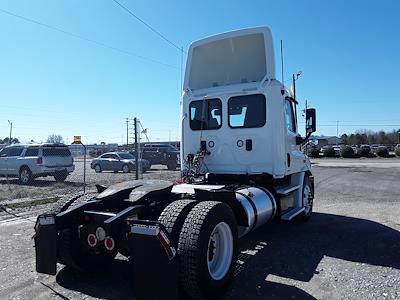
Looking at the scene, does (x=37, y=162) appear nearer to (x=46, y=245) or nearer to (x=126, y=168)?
(x=126, y=168)

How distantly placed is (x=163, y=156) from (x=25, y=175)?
13.2 meters

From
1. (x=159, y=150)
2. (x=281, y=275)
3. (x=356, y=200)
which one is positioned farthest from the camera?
(x=159, y=150)

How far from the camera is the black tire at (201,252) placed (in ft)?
13.8

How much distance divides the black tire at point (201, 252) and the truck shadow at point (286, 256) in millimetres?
330

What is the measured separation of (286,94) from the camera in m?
7.98

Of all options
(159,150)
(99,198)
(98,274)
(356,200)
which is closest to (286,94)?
(99,198)

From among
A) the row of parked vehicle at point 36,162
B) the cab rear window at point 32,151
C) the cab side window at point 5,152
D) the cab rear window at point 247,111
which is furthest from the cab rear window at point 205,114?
the cab side window at point 5,152

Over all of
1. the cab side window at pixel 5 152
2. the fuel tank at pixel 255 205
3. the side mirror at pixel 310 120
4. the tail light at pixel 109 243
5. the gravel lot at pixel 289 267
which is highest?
the side mirror at pixel 310 120

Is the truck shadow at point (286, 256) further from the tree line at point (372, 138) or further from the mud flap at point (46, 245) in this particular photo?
the tree line at point (372, 138)

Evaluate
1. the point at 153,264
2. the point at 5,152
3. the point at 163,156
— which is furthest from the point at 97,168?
the point at 153,264

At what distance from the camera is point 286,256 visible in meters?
6.32

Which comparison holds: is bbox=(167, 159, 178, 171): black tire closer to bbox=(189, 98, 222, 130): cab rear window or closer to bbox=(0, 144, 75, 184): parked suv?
bbox=(0, 144, 75, 184): parked suv

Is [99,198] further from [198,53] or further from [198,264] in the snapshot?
[198,53]

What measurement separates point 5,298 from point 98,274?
48.5 inches
